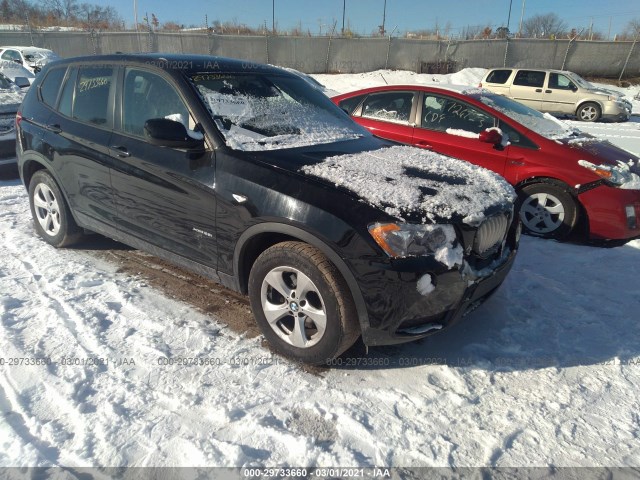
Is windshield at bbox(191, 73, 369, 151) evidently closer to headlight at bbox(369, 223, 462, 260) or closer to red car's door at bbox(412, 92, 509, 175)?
headlight at bbox(369, 223, 462, 260)

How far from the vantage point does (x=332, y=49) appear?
85.5ft

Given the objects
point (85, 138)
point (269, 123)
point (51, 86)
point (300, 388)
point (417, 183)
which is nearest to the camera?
point (300, 388)

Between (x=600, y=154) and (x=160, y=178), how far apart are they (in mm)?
4550

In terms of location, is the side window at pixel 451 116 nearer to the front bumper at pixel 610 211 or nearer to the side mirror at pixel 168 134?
the front bumper at pixel 610 211

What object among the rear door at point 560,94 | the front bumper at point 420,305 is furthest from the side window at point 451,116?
the rear door at point 560,94

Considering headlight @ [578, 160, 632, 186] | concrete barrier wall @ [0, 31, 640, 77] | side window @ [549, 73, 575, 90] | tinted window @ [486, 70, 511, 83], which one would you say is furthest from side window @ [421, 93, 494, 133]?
concrete barrier wall @ [0, 31, 640, 77]

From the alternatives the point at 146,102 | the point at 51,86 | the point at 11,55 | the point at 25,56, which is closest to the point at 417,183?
the point at 146,102

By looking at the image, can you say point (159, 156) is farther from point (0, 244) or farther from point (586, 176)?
point (586, 176)

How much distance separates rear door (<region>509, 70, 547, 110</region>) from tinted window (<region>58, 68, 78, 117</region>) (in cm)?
1454

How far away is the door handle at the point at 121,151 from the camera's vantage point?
3.44 m

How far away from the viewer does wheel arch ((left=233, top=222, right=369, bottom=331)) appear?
2.51 meters

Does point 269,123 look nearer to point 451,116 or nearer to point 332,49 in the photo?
point 451,116

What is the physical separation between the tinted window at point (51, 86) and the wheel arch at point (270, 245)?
2673mm

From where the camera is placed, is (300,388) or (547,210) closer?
(300,388)
